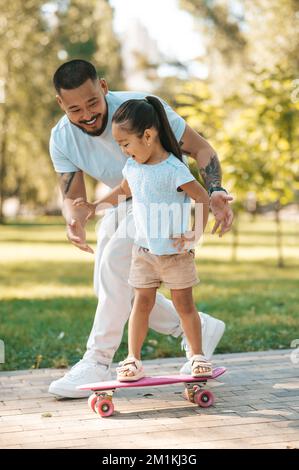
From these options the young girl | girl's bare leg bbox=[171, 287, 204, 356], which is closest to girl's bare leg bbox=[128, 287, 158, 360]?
the young girl

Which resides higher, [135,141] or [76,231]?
[135,141]

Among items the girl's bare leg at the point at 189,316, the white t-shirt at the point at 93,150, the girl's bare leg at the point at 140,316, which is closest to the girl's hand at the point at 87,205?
the white t-shirt at the point at 93,150

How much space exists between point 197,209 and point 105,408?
1089 mm

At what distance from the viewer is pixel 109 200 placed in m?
4.17

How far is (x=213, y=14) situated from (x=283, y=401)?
2741 cm

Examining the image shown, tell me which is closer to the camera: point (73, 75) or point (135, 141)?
point (135, 141)

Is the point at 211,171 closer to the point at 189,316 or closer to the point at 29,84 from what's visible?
the point at 189,316

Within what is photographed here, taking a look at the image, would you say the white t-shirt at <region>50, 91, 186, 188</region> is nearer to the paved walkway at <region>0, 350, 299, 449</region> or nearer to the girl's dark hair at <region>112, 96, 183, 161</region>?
the girl's dark hair at <region>112, 96, 183, 161</region>

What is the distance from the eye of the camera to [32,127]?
25.6 meters

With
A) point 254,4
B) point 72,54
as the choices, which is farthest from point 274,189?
point 72,54

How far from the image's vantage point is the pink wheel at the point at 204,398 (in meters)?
3.83

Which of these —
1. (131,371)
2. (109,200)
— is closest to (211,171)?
(109,200)
